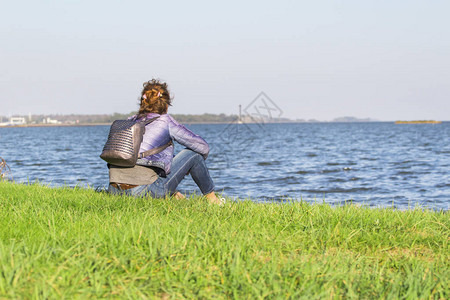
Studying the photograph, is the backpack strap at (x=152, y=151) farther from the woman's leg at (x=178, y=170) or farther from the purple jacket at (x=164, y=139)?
the woman's leg at (x=178, y=170)

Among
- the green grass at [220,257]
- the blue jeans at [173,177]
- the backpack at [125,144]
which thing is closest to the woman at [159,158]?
the blue jeans at [173,177]

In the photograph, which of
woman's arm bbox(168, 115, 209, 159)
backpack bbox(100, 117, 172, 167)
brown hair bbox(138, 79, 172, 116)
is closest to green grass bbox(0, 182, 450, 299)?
backpack bbox(100, 117, 172, 167)

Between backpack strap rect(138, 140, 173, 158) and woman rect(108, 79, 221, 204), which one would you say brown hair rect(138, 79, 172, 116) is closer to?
woman rect(108, 79, 221, 204)

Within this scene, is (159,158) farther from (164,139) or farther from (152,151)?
(164,139)

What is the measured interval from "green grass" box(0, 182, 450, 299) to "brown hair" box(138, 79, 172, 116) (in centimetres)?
144

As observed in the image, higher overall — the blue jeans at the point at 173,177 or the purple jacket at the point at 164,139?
the purple jacket at the point at 164,139

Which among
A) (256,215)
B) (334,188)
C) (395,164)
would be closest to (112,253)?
(256,215)

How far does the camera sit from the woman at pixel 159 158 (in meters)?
5.68

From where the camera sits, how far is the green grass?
117 inches

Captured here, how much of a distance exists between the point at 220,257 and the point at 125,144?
2467mm

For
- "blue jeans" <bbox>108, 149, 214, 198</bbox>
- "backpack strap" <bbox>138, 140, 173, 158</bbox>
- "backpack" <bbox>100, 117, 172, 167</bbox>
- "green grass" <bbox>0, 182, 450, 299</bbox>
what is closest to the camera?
"green grass" <bbox>0, 182, 450, 299</bbox>

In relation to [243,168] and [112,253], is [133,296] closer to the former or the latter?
[112,253]

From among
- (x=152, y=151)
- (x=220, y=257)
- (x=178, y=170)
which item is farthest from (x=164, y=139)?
(x=220, y=257)

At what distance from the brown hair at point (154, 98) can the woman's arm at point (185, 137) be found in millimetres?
182
